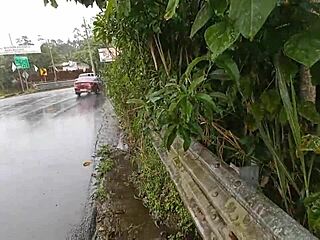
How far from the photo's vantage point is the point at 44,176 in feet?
19.1

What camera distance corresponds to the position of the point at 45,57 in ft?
124

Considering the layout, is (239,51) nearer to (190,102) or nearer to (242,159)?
(190,102)

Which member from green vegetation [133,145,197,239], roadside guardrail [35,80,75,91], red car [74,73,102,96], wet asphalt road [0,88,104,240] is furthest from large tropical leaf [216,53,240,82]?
roadside guardrail [35,80,75,91]

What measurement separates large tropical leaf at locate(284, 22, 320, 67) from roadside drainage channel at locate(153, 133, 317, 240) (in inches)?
16.0

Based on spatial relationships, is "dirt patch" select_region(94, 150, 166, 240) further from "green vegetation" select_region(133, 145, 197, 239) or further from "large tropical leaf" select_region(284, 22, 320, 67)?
"large tropical leaf" select_region(284, 22, 320, 67)

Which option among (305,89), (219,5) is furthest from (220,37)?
(305,89)

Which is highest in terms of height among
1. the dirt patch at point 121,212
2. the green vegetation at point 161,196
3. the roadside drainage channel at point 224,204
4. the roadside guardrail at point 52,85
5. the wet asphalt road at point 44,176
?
the roadside drainage channel at point 224,204

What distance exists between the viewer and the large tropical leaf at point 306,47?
2.57 ft

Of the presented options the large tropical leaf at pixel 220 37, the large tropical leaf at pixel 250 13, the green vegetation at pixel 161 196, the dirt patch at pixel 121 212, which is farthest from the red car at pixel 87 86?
the large tropical leaf at pixel 250 13

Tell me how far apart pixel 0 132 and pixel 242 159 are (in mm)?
9954

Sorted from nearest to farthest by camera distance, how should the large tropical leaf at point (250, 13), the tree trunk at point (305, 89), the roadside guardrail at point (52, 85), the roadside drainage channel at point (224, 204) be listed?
the large tropical leaf at point (250, 13) → the roadside drainage channel at point (224, 204) → the tree trunk at point (305, 89) → the roadside guardrail at point (52, 85)

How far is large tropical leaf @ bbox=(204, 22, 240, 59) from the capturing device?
0.84m

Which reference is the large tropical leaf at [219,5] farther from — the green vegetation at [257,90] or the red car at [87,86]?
the red car at [87,86]

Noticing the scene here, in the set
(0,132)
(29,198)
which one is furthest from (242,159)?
(0,132)
